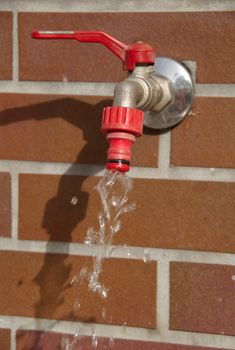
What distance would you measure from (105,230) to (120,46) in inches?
9.1

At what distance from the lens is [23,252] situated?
2.80 feet

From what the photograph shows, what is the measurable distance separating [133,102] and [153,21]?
171 millimetres

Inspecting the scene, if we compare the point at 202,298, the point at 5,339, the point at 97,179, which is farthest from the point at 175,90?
the point at 5,339

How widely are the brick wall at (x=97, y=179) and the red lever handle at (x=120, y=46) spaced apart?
0.09m

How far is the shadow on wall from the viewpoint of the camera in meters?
0.82

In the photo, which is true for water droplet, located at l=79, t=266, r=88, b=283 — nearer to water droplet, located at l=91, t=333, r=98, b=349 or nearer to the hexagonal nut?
water droplet, located at l=91, t=333, r=98, b=349

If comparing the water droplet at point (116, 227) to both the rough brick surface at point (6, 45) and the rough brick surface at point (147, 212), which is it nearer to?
the rough brick surface at point (147, 212)

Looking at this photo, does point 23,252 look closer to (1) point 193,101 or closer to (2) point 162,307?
(2) point 162,307

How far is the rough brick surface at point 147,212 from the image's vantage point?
2.59 ft

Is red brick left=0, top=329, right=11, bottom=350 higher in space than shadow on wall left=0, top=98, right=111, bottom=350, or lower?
lower

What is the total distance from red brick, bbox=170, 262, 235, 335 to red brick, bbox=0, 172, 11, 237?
0.22 metres

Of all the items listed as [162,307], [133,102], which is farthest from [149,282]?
[133,102]

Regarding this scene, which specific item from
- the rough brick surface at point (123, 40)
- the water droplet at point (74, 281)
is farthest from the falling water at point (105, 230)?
the rough brick surface at point (123, 40)

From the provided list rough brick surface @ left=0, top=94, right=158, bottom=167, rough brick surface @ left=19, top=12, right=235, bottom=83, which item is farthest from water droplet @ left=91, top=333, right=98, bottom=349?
rough brick surface @ left=19, top=12, right=235, bottom=83
